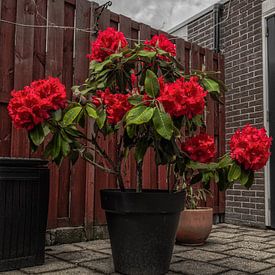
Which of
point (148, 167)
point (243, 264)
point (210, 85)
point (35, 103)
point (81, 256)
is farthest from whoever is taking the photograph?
point (148, 167)

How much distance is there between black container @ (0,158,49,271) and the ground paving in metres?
0.08

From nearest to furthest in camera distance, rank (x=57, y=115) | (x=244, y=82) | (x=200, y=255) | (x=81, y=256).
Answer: (x=57, y=115) → (x=81, y=256) → (x=200, y=255) → (x=244, y=82)

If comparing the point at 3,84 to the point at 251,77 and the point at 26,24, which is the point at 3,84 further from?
the point at 251,77

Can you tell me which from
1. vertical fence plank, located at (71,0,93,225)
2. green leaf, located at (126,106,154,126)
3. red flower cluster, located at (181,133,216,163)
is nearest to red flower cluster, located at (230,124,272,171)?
red flower cluster, located at (181,133,216,163)

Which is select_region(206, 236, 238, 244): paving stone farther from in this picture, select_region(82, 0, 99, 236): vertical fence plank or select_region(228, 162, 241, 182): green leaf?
select_region(228, 162, 241, 182): green leaf

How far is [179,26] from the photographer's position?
5.77 meters

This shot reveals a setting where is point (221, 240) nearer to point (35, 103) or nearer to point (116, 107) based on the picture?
point (116, 107)

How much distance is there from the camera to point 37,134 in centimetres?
202

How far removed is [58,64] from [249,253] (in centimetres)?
213

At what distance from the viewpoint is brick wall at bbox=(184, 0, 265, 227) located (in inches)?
164

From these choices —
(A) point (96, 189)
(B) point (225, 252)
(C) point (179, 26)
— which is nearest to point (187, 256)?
(B) point (225, 252)

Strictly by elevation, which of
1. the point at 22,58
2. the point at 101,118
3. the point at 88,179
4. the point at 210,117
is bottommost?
the point at 88,179

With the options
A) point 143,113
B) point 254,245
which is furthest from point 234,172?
point 254,245

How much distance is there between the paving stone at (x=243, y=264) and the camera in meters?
2.41
